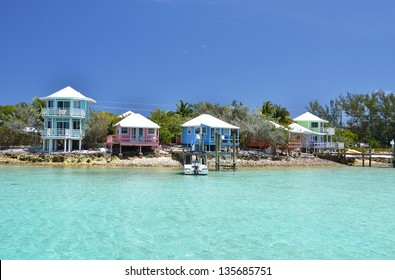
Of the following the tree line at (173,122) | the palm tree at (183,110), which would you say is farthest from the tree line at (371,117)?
the palm tree at (183,110)

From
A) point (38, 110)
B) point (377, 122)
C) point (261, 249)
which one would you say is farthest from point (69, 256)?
point (377, 122)

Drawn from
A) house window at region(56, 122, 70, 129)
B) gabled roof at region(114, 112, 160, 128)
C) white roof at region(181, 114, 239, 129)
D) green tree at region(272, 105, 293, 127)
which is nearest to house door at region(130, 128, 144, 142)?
gabled roof at region(114, 112, 160, 128)

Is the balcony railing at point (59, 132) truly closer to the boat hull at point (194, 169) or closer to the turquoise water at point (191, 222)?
the boat hull at point (194, 169)

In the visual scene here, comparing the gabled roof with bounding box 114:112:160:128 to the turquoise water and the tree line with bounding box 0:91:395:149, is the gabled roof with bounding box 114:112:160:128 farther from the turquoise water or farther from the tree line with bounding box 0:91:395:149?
the turquoise water

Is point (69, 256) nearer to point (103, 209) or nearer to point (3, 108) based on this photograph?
point (103, 209)

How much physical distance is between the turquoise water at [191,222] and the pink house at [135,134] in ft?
54.9

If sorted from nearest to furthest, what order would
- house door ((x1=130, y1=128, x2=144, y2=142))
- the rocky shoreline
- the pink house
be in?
the rocky shoreline, the pink house, house door ((x1=130, y1=128, x2=144, y2=142))

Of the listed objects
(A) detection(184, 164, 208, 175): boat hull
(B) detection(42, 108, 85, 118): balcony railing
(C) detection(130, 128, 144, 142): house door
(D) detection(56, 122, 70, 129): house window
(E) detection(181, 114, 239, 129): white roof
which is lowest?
(A) detection(184, 164, 208, 175): boat hull

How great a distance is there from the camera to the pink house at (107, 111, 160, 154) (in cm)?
4100

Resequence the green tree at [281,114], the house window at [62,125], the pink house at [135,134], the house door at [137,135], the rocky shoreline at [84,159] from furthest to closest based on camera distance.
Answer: the green tree at [281,114]
the house window at [62,125]
the house door at [137,135]
the pink house at [135,134]
the rocky shoreline at [84,159]

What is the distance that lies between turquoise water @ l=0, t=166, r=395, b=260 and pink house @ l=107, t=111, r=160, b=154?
1675 centimetres

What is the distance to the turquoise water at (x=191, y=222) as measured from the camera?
10734 millimetres

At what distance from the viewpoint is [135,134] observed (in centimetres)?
4166

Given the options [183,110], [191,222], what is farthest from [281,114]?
[191,222]
